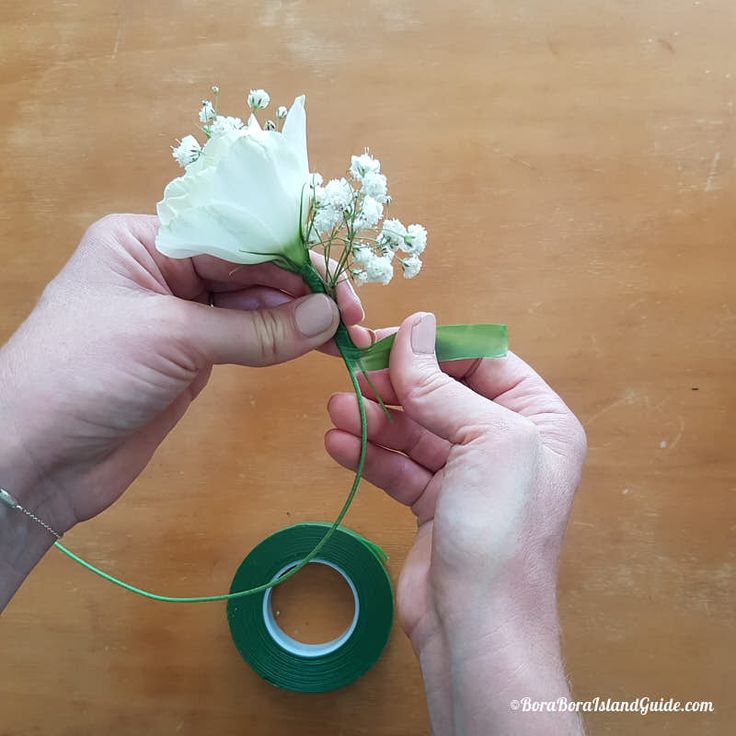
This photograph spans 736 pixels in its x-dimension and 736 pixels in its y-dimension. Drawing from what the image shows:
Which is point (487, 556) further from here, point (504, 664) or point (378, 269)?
point (378, 269)

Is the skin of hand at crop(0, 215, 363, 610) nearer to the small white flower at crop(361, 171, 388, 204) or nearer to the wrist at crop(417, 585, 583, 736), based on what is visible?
the small white flower at crop(361, 171, 388, 204)

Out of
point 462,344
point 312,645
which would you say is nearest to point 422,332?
point 462,344

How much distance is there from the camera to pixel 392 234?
725 mm

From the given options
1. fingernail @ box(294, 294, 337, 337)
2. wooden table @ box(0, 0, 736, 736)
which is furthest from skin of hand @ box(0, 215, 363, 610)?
wooden table @ box(0, 0, 736, 736)

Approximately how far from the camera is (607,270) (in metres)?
1.07

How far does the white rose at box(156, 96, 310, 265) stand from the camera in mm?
647

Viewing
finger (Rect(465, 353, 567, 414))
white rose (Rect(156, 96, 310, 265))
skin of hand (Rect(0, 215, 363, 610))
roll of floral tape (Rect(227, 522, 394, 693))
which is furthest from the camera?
roll of floral tape (Rect(227, 522, 394, 693))

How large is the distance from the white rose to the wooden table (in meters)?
0.38

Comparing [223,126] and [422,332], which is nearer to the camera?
[223,126]

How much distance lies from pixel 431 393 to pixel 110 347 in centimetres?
37

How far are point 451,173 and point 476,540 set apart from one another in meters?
0.60

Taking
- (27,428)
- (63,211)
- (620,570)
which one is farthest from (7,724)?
(620,570)

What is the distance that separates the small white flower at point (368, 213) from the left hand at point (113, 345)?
124mm

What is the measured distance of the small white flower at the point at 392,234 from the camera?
72cm
